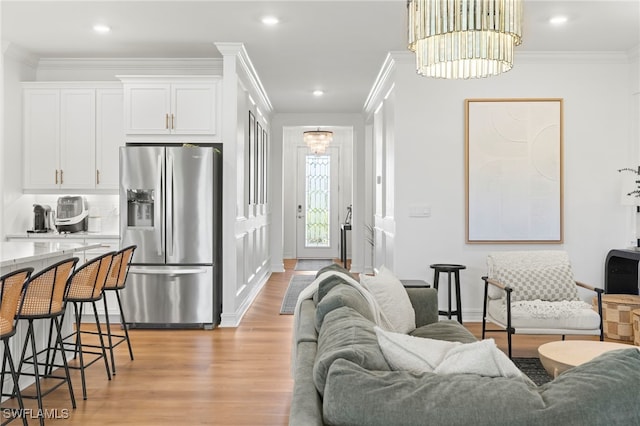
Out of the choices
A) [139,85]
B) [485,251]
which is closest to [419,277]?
[485,251]

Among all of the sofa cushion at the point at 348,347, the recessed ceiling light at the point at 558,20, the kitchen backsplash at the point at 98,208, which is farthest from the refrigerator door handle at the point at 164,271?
the recessed ceiling light at the point at 558,20

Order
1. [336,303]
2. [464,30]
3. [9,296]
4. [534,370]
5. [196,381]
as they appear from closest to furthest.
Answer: [336,303]
[464,30]
[9,296]
[196,381]
[534,370]

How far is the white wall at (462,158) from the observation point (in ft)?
18.7

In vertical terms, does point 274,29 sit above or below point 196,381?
above

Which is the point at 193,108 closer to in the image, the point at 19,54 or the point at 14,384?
the point at 19,54

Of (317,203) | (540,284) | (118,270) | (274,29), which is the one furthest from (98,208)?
(317,203)

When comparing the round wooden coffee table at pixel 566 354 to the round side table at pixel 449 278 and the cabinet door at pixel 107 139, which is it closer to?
the round side table at pixel 449 278

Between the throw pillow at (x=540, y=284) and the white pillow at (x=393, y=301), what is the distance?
1474mm

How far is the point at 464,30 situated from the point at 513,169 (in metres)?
3.50

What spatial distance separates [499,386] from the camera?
56.3 inches

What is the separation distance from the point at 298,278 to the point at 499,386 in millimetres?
7770

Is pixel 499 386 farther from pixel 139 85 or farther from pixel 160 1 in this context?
pixel 139 85

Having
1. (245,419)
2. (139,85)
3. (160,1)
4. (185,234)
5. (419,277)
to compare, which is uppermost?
(160,1)

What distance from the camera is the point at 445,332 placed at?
133 inches
